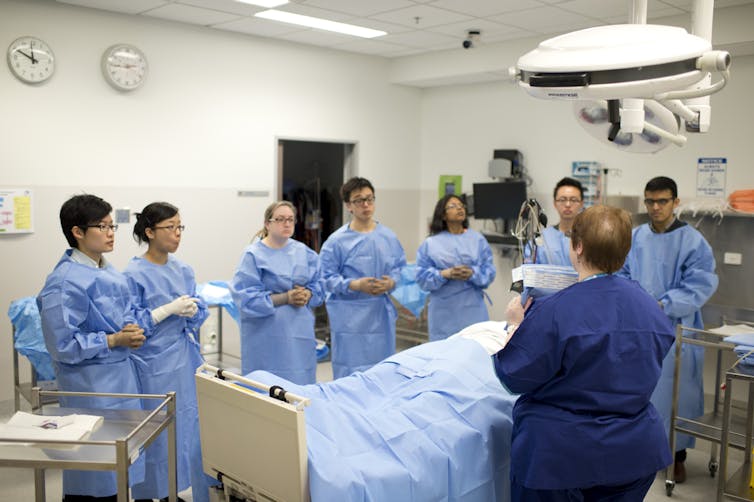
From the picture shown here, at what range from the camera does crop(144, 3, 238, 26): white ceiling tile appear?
464 cm

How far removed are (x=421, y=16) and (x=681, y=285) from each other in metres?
2.61

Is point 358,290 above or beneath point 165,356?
above

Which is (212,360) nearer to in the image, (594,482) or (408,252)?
(408,252)

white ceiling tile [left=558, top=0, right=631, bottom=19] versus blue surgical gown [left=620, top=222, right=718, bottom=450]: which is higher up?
white ceiling tile [left=558, top=0, right=631, bottom=19]

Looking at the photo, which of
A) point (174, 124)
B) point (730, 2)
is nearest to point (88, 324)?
point (174, 124)

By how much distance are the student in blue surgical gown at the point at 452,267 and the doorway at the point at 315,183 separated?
2.33m

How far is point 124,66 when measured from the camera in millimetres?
4812

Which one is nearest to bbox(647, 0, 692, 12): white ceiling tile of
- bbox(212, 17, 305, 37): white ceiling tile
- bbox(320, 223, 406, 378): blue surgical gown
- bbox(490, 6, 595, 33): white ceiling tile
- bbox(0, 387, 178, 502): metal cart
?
bbox(490, 6, 595, 33): white ceiling tile

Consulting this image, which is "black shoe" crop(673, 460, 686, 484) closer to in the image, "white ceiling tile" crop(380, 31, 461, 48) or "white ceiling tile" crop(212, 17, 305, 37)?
"white ceiling tile" crop(380, 31, 461, 48)

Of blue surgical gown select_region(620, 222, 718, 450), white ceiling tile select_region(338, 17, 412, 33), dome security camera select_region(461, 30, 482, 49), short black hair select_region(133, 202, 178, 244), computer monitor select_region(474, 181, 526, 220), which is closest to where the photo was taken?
short black hair select_region(133, 202, 178, 244)

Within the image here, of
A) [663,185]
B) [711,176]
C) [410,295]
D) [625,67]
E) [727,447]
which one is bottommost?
[727,447]

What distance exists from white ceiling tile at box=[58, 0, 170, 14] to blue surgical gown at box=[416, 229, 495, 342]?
250 centimetres

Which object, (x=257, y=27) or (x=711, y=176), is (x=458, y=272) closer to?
(x=711, y=176)

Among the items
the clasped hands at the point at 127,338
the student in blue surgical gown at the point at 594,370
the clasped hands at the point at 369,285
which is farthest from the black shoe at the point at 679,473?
the clasped hands at the point at 127,338
